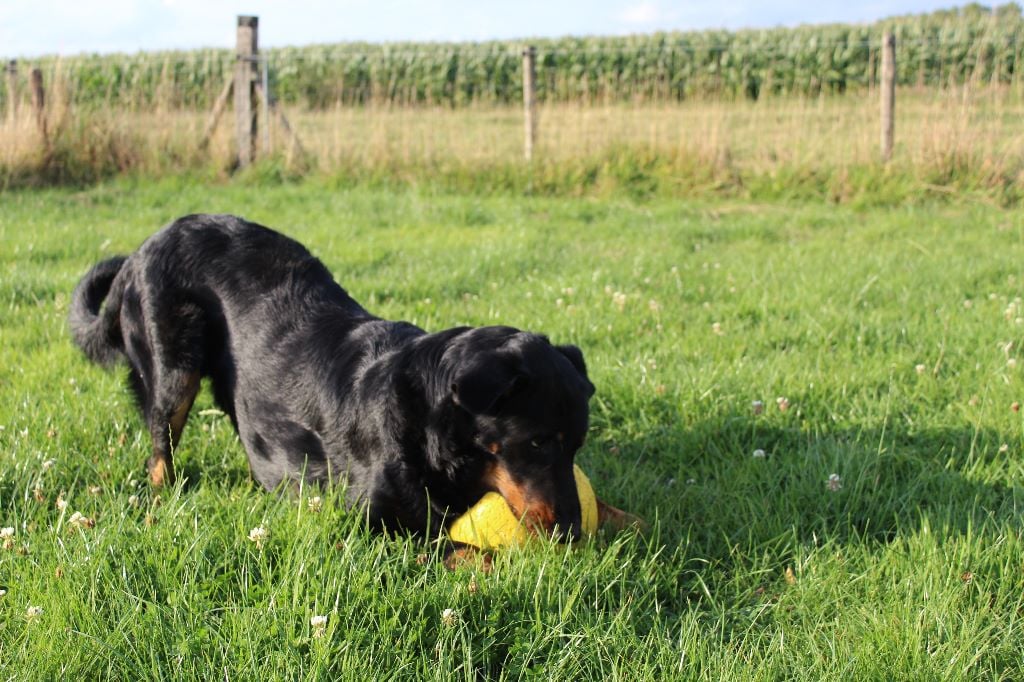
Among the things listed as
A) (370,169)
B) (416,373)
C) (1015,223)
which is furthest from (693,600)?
(370,169)

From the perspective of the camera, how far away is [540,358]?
3.06m

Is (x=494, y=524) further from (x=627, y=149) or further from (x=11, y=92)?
(x=11, y=92)

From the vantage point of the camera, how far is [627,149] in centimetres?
1187

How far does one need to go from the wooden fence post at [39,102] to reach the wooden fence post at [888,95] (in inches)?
410

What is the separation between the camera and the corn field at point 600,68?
502 inches

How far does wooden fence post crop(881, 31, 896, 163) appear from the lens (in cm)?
1180

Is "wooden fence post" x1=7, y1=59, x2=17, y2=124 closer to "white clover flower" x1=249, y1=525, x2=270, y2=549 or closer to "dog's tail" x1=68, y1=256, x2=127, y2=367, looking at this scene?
"dog's tail" x1=68, y1=256, x2=127, y2=367

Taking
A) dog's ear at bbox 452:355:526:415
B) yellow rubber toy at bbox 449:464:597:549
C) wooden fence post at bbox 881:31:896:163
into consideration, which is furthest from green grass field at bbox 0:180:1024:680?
wooden fence post at bbox 881:31:896:163

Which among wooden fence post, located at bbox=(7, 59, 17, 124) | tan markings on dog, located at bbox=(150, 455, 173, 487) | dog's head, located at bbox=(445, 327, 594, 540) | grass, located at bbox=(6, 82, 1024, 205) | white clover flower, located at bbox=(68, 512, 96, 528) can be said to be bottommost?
tan markings on dog, located at bbox=(150, 455, 173, 487)

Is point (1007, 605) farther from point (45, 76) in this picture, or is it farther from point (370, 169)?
point (45, 76)

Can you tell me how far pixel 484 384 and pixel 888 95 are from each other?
10722mm

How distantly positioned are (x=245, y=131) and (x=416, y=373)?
10.8 metres

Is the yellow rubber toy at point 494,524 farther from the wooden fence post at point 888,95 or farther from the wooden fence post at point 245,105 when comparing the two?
the wooden fence post at point 245,105

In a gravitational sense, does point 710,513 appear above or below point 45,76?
below
